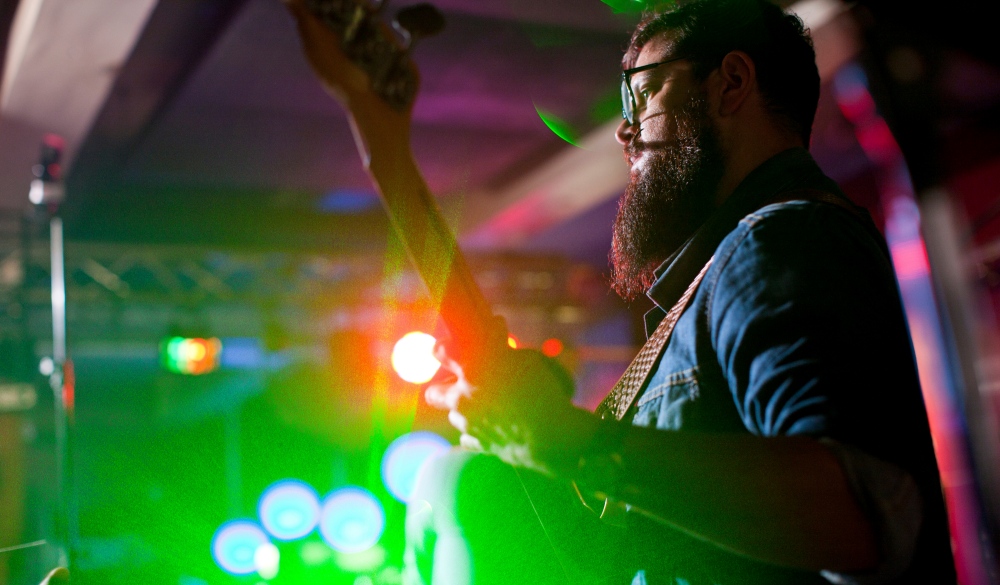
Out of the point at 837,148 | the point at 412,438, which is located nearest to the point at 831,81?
the point at 837,148

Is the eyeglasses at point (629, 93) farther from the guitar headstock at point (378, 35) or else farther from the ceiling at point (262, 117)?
the ceiling at point (262, 117)

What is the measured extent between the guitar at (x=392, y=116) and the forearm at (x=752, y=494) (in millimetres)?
290

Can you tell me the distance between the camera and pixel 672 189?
1.37m

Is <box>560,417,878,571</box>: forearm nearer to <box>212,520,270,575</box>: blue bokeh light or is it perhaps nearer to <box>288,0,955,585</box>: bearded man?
<box>288,0,955,585</box>: bearded man

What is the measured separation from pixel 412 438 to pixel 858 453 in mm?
8171

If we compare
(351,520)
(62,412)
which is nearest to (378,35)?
(62,412)

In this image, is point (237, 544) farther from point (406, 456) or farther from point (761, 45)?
point (761, 45)

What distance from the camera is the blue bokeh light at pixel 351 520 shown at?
23.7 ft

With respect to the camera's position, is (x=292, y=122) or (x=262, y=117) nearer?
(x=262, y=117)

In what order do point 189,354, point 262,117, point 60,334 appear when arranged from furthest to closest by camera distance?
point 189,354 < point 262,117 < point 60,334

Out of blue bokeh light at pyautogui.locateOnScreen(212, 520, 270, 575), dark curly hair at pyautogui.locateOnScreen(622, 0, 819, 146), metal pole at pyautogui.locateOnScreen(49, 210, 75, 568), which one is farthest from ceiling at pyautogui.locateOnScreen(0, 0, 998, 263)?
blue bokeh light at pyautogui.locateOnScreen(212, 520, 270, 575)

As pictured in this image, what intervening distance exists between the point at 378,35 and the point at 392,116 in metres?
0.14

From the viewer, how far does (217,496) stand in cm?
769

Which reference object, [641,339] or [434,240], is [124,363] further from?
[434,240]
